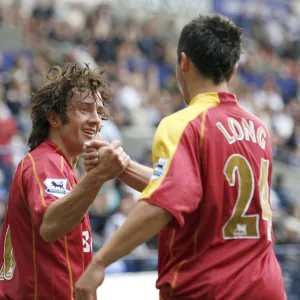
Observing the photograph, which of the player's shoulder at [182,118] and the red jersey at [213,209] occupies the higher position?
the player's shoulder at [182,118]

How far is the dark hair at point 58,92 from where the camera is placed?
4633 mm

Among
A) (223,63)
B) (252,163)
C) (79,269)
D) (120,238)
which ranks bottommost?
(79,269)

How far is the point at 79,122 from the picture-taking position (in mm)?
4574

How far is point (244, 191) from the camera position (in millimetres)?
3842

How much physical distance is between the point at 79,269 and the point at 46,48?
1074 cm

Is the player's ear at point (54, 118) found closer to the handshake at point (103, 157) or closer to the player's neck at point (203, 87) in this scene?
the handshake at point (103, 157)

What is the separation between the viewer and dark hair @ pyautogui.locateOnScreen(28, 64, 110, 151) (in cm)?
463

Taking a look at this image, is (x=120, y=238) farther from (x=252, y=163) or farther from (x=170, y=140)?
(x=252, y=163)

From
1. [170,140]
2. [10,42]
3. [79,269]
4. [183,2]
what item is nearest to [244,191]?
[170,140]

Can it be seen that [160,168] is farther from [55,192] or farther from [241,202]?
[55,192]

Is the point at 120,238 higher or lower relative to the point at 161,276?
higher

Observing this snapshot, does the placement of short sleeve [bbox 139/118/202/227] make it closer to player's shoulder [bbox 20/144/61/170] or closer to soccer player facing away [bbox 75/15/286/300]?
soccer player facing away [bbox 75/15/286/300]

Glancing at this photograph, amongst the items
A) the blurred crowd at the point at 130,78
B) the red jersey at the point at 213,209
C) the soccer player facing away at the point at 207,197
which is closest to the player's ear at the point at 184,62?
the soccer player facing away at the point at 207,197

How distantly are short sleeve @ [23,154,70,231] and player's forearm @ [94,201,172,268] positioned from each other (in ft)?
2.02
